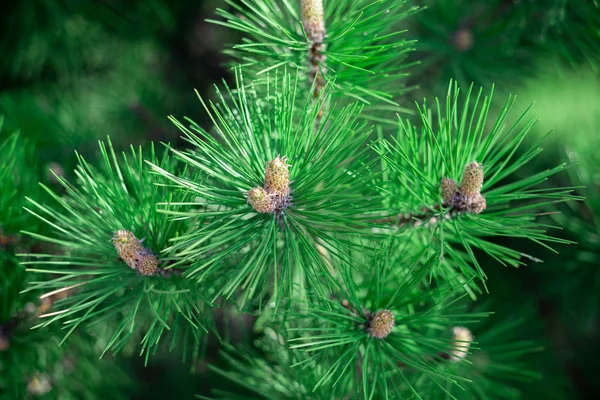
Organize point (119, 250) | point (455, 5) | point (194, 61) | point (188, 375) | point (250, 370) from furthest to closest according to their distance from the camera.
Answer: point (194, 61), point (188, 375), point (455, 5), point (250, 370), point (119, 250)

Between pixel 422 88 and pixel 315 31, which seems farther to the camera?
pixel 422 88

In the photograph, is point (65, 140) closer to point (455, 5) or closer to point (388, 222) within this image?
point (388, 222)

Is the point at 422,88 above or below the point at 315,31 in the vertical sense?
above

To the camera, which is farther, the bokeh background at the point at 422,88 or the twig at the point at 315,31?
the bokeh background at the point at 422,88

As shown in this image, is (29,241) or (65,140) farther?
(65,140)

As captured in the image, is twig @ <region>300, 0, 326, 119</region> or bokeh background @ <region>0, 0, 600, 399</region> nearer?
twig @ <region>300, 0, 326, 119</region>

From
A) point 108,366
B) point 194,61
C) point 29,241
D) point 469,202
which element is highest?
point 194,61

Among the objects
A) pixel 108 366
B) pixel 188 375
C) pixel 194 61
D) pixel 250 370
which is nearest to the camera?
pixel 250 370

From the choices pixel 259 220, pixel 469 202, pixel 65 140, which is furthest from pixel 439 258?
pixel 65 140
